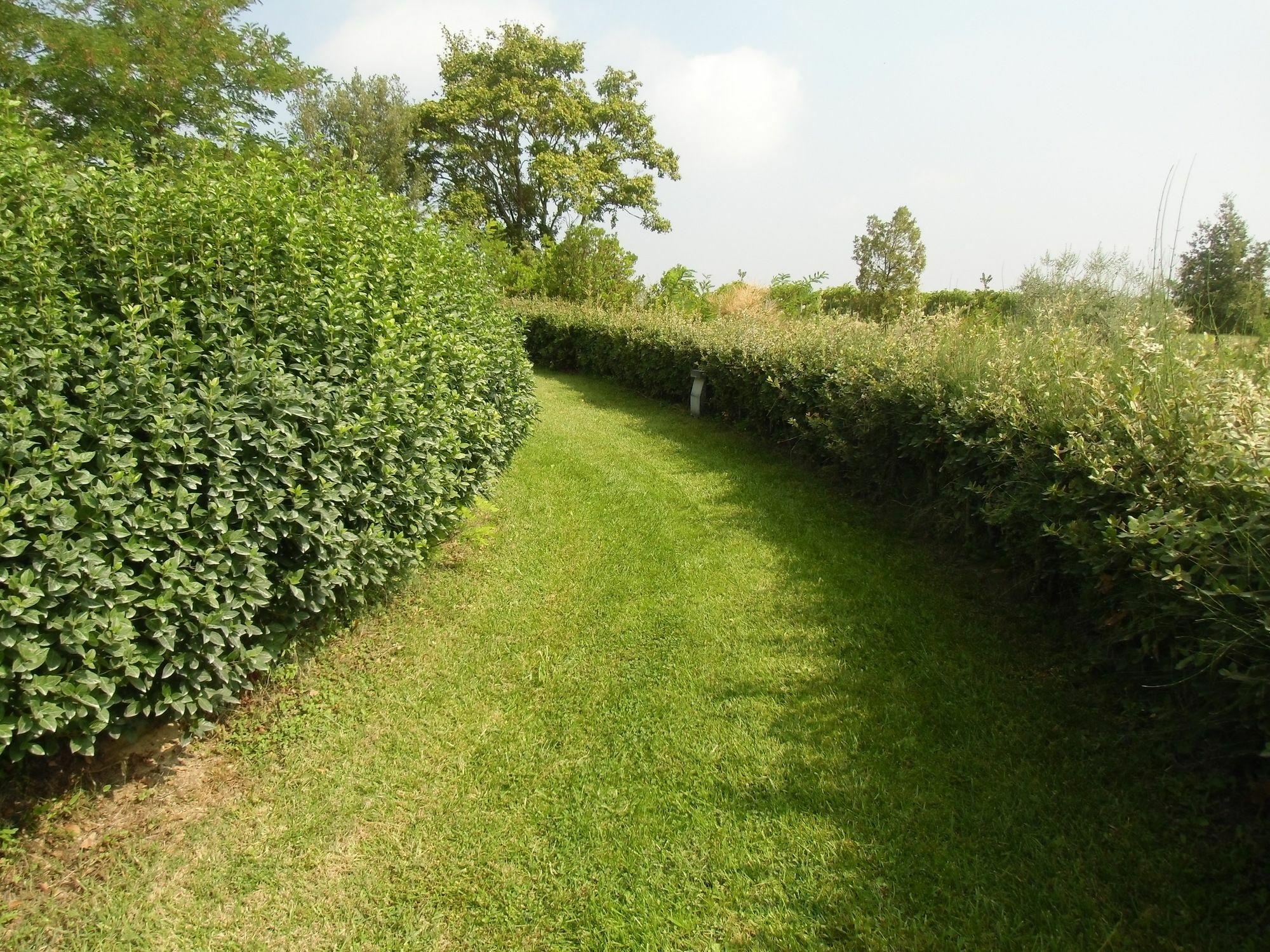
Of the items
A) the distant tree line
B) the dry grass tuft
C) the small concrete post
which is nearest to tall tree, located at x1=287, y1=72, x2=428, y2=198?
the distant tree line

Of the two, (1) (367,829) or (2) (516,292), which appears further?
(2) (516,292)

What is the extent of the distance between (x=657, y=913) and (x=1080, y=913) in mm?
1328

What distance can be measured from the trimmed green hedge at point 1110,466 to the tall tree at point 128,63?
7.65 m

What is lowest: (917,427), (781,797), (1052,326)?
(781,797)

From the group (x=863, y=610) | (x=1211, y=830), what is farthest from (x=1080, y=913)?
(x=863, y=610)

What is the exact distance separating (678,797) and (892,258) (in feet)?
A: 62.9

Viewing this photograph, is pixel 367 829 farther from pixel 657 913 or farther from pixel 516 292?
pixel 516 292

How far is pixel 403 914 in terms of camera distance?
84.4 inches

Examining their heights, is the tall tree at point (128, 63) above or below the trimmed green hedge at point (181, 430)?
above

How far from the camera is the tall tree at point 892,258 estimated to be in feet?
60.4

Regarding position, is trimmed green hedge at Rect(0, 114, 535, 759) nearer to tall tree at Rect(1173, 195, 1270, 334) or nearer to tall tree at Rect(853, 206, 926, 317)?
tall tree at Rect(1173, 195, 1270, 334)

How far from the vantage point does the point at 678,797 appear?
8.52 feet

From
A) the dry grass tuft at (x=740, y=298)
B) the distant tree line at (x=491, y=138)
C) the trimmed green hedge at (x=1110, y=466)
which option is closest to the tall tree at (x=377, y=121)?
the distant tree line at (x=491, y=138)

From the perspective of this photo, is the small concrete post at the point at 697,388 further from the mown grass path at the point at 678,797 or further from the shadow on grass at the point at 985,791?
the shadow on grass at the point at 985,791
